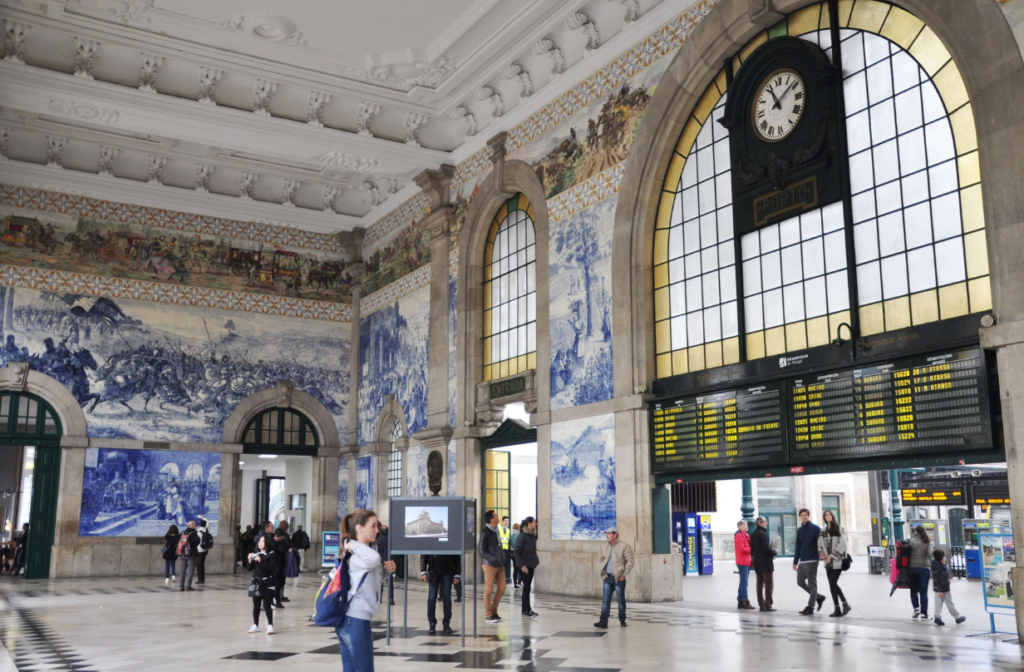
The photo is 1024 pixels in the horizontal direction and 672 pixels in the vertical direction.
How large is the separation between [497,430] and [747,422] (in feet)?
24.2

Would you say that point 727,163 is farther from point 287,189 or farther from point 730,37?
point 287,189

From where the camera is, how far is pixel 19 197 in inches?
929

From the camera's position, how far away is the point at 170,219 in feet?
82.9

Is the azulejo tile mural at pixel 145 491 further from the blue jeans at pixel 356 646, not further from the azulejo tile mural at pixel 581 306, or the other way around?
the blue jeans at pixel 356 646

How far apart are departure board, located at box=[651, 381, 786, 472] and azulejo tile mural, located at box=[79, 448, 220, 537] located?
1420 cm

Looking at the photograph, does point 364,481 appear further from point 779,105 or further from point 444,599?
point 779,105

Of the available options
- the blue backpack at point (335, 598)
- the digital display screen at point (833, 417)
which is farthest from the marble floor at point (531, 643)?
the blue backpack at point (335, 598)

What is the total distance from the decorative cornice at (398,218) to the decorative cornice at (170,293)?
2.28 metres

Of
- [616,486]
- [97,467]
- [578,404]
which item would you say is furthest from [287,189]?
[616,486]

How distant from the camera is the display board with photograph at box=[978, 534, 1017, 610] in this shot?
10180mm

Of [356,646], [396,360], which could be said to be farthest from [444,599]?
[396,360]

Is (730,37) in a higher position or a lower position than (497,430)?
higher

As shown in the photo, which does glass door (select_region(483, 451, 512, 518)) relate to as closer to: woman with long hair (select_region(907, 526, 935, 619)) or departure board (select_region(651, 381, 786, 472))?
departure board (select_region(651, 381, 786, 472))

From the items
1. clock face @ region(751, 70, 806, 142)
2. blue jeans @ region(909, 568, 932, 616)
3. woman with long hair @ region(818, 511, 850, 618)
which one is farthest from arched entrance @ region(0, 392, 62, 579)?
blue jeans @ region(909, 568, 932, 616)
